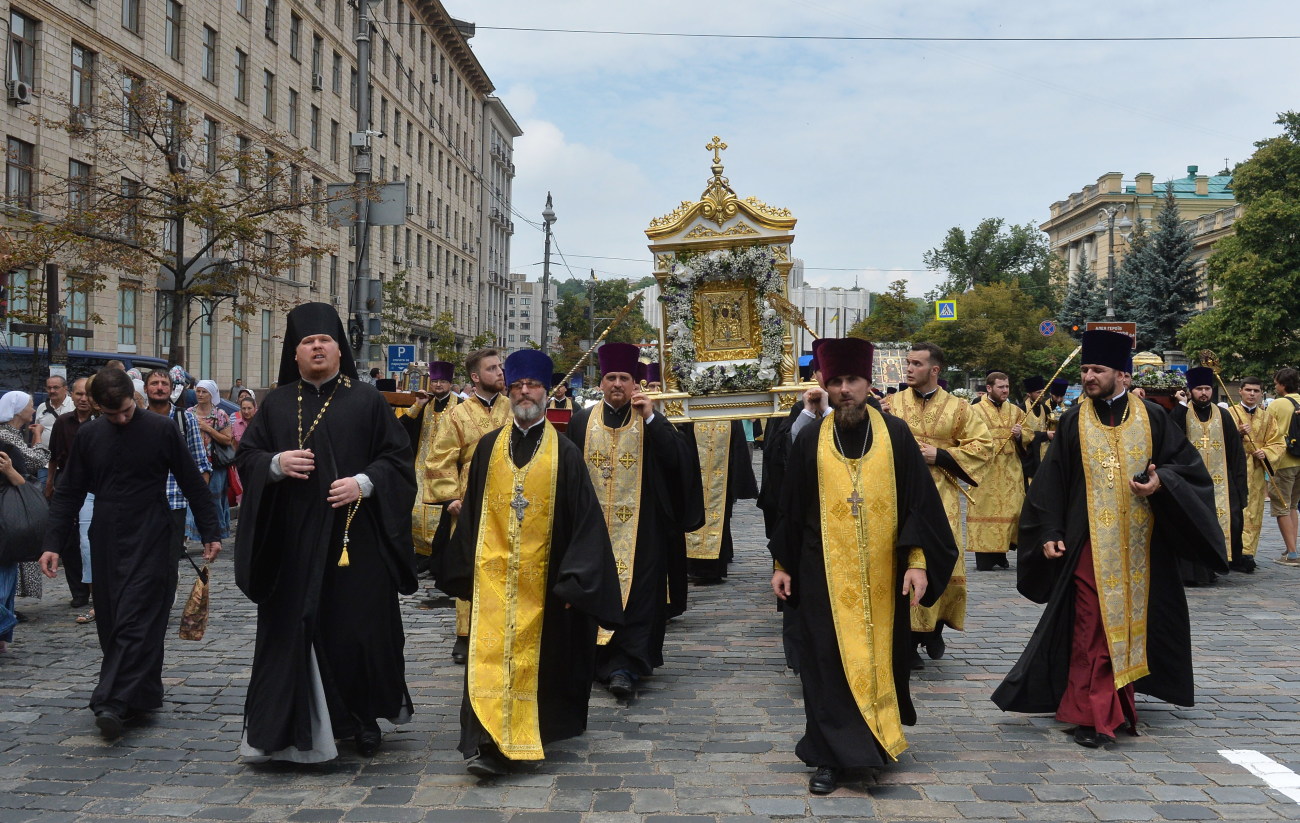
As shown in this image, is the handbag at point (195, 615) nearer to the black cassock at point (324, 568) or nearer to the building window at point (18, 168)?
the black cassock at point (324, 568)

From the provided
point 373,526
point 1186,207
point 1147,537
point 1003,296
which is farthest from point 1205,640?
point 1186,207

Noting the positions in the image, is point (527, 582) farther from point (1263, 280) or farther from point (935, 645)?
point (1263, 280)

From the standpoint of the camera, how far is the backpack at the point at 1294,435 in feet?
42.8

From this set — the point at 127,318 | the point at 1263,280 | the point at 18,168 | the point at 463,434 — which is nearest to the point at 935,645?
the point at 463,434

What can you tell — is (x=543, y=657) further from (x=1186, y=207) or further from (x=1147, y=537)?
(x=1186, y=207)

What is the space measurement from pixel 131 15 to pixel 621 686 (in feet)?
101

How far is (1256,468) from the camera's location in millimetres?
13352

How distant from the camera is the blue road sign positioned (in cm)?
2406

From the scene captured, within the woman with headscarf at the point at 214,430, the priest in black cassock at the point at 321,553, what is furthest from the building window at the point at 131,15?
the priest in black cassock at the point at 321,553

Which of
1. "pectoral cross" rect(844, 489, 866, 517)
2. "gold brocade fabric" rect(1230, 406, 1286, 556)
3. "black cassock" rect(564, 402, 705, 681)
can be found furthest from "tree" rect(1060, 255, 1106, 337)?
"pectoral cross" rect(844, 489, 866, 517)

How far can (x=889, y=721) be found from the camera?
18.4ft

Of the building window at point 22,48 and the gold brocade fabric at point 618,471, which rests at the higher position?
the building window at point 22,48

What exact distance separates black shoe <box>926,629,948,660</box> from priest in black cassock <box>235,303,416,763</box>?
3.68 meters

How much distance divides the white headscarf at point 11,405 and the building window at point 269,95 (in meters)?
34.3
